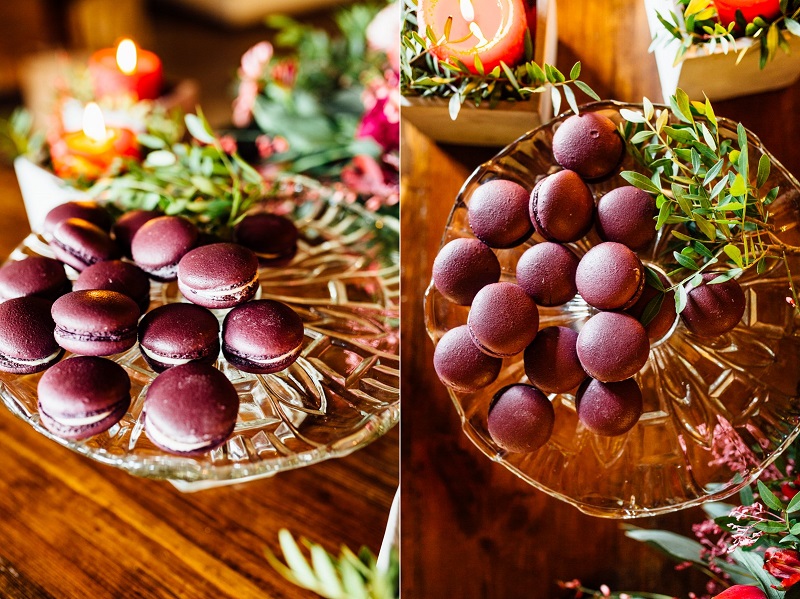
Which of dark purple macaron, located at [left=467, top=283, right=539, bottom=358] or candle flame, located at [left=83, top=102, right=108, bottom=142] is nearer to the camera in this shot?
dark purple macaron, located at [left=467, top=283, right=539, bottom=358]

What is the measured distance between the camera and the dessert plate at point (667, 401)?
53 cm

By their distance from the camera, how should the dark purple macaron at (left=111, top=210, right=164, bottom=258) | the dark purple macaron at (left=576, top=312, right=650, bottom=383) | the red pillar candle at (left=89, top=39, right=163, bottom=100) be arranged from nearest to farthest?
the dark purple macaron at (left=576, top=312, right=650, bottom=383) → the dark purple macaron at (left=111, top=210, right=164, bottom=258) → the red pillar candle at (left=89, top=39, right=163, bottom=100)

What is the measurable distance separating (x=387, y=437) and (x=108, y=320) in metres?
0.32

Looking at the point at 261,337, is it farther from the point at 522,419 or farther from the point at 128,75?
Answer: the point at 128,75

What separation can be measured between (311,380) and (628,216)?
0.92 ft

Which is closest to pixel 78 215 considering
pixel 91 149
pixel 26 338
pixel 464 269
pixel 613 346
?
pixel 26 338

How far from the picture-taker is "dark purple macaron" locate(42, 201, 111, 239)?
2.23 feet

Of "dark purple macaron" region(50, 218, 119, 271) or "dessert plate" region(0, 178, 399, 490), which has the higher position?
"dark purple macaron" region(50, 218, 119, 271)

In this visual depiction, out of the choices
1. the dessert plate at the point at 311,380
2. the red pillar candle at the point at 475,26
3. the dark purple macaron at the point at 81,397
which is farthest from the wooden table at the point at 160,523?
the red pillar candle at the point at 475,26

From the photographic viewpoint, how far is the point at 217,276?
0.57 meters

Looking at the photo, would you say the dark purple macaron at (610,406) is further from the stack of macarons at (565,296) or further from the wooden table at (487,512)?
the wooden table at (487,512)

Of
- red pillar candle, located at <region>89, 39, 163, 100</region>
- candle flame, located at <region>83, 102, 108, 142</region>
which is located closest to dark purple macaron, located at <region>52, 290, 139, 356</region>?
candle flame, located at <region>83, 102, 108, 142</region>

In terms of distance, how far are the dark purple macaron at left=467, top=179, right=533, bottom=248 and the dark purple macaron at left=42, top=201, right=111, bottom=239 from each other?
0.38 meters

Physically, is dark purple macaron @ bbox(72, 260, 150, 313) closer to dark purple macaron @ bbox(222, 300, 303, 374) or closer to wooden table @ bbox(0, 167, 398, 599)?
dark purple macaron @ bbox(222, 300, 303, 374)
